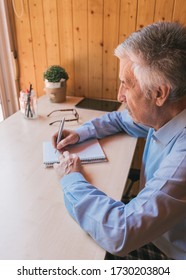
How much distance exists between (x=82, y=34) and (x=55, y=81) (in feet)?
1.19

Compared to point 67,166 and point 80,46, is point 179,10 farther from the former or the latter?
point 67,166

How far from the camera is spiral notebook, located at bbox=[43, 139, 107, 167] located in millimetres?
1030

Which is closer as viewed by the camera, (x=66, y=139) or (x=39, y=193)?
(x=39, y=193)

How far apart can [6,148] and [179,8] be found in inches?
48.2

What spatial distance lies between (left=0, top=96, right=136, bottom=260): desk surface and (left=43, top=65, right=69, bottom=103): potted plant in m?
0.32

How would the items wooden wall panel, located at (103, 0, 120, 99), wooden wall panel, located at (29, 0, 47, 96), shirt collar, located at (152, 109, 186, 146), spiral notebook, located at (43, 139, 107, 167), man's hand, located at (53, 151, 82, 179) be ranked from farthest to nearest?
1. wooden wall panel, located at (29, 0, 47, 96)
2. wooden wall panel, located at (103, 0, 120, 99)
3. spiral notebook, located at (43, 139, 107, 167)
4. man's hand, located at (53, 151, 82, 179)
5. shirt collar, located at (152, 109, 186, 146)

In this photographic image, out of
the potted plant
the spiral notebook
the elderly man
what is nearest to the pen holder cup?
the potted plant

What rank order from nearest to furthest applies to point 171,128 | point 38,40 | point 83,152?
point 171,128 → point 83,152 → point 38,40

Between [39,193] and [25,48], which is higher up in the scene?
[25,48]

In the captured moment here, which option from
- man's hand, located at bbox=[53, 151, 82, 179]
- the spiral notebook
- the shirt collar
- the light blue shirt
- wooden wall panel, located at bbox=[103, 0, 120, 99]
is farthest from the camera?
wooden wall panel, located at bbox=[103, 0, 120, 99]

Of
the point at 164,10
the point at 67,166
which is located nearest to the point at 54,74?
the point at 164,10

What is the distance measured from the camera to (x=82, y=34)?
162 centimetres

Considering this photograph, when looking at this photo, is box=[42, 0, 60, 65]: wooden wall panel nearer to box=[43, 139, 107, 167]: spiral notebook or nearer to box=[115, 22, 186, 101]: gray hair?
box=[43, 139, 107, 167]: spiral notebook

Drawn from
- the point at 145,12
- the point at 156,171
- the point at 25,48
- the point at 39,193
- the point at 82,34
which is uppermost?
the point at 145,12
